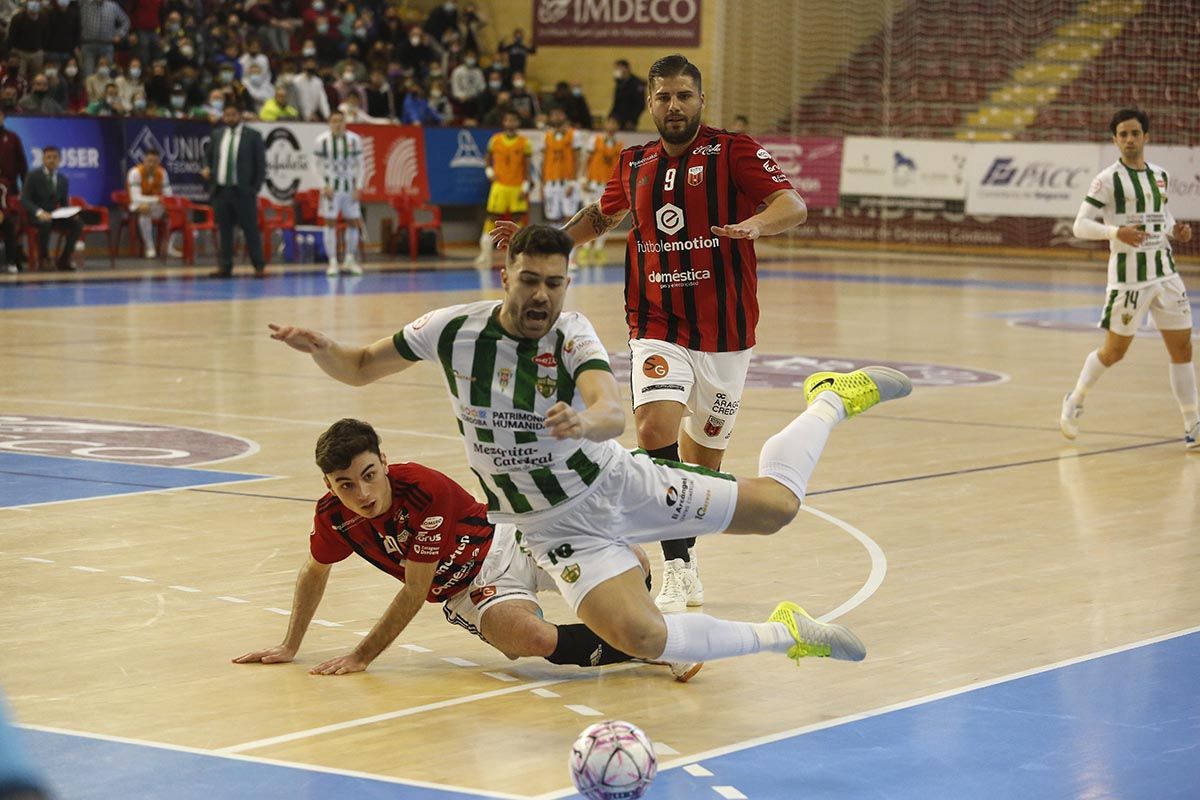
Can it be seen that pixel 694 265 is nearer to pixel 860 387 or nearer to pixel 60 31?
pixel 860 387

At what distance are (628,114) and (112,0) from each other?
10.6m

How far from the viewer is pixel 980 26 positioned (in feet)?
115

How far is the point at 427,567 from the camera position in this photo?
19.4 feet

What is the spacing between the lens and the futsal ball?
4387mm

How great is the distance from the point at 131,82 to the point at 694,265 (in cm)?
2218

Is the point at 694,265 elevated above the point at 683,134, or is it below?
below

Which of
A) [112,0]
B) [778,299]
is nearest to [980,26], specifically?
[778,299]

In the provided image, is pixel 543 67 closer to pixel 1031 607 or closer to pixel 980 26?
pixel 980 26

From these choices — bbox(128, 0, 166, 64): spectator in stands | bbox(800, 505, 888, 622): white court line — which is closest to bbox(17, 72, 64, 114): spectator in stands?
bbox(128, 0, 166, 64): spectator in stands

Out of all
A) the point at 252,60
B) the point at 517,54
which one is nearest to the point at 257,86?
the point at 252,60

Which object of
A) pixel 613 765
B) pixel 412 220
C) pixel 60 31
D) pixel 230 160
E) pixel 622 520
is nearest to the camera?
pixel 613 765

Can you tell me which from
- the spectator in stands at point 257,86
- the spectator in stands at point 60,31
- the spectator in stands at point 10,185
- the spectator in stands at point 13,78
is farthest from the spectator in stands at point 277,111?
the spectator in stands at point 10,185

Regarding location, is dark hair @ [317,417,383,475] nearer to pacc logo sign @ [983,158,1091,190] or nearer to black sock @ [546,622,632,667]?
black sock @ [546,622,632,667]

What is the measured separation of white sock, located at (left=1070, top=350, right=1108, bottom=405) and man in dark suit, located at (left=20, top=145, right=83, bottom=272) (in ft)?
51.3
